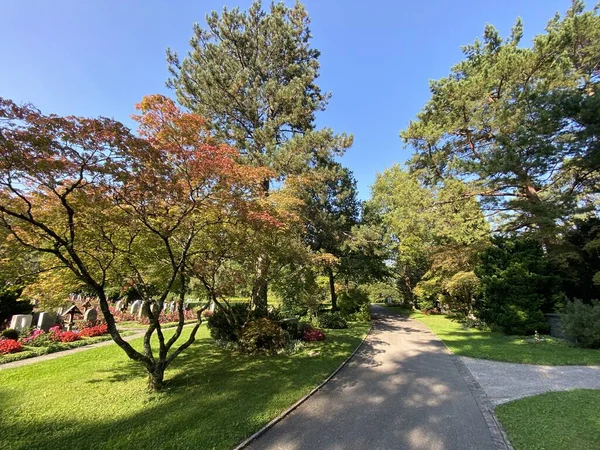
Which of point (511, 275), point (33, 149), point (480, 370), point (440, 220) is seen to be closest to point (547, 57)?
point (440, 220)

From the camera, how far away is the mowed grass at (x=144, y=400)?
4477 millimetres

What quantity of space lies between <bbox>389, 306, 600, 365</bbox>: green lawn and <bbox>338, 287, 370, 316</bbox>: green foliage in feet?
25.3

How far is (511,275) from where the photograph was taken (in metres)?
13.6

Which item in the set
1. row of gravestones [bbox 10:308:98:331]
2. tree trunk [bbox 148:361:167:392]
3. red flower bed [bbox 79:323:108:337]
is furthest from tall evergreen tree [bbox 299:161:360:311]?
row of gravestones [bbox 10:308:98:331]

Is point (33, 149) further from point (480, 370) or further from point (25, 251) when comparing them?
point (480, 370)

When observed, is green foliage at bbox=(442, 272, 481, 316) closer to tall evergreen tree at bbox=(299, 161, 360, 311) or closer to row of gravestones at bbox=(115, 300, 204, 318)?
tall evergreen tree at bbox=(299, 161, 360, 311)

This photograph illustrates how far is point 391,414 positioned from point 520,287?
1160cm

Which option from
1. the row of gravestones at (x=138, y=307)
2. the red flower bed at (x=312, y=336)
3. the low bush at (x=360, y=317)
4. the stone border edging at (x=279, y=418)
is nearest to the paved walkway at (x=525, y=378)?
the stone border edging at (x=279, y=418)

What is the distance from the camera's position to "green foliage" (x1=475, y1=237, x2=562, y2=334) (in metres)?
13.0

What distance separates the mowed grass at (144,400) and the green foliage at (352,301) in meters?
11.6

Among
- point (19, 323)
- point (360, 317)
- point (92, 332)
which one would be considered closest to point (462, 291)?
point (360, 317)

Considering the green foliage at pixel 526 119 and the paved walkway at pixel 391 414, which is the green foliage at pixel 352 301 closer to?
the green foliage at pixel 526 119

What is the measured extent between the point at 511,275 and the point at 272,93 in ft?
47.5

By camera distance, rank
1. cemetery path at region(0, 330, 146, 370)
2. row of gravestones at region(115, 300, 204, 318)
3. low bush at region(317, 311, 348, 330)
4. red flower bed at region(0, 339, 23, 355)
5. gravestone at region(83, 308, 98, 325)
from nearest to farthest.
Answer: cemetery path at region(0, 330, 146, 370) → red flower bed at region(0, 339, 23, 355) → gravestone at region(83, 308, 98, 325) → low bush at region(317, 311, 348, 330) → row of gravestones at region(115, 300, 204, 318)
